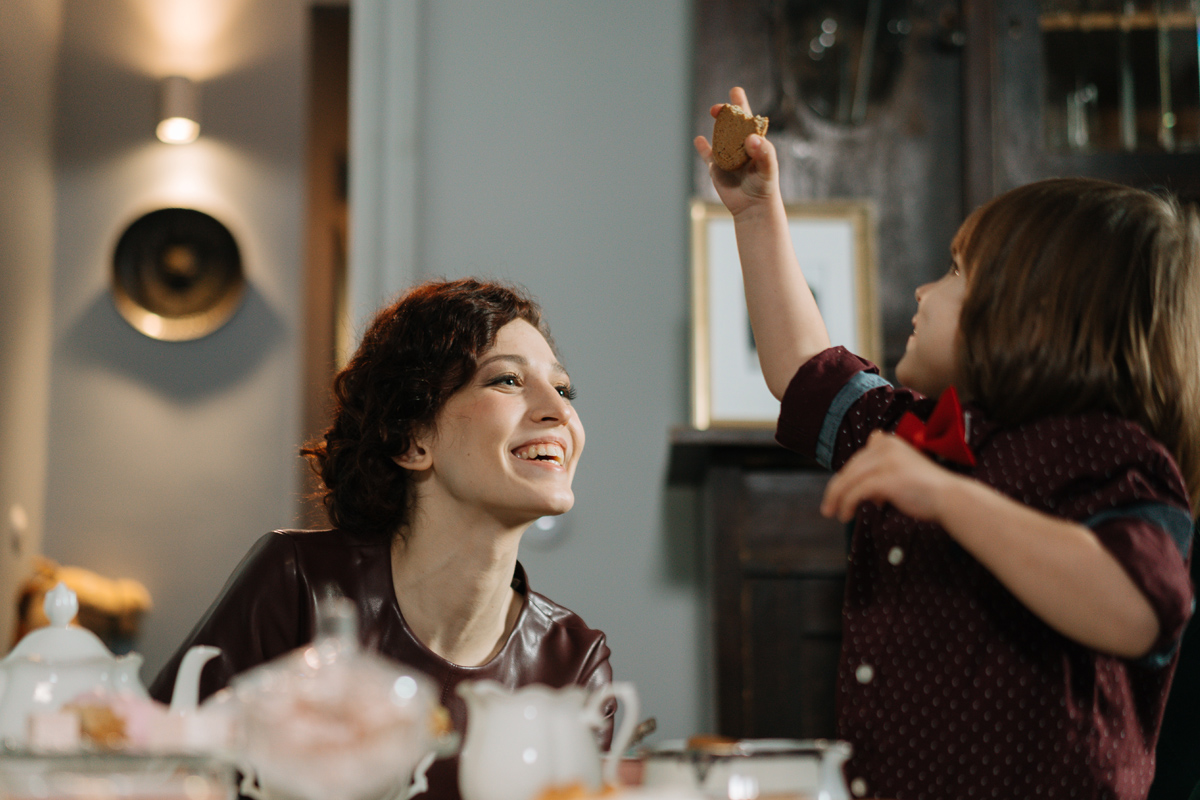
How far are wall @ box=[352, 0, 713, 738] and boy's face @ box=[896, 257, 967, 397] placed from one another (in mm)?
1291

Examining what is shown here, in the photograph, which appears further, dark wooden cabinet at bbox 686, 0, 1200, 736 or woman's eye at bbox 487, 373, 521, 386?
dark wooden cabinet at bbox 686, 0, 1200, 736

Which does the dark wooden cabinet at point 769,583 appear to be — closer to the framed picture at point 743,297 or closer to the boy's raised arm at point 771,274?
the framed picture at point 743,297

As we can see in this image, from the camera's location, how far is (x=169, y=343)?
4402 mm

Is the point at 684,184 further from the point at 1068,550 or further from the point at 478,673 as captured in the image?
A: the point at 1068,550

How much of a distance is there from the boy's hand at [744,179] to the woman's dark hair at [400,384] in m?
0.39

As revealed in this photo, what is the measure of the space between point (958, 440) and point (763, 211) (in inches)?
15.2

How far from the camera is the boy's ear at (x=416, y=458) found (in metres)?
1.46

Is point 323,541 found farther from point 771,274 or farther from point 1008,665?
point 1008,665

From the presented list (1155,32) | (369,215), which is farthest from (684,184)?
(1155,32)

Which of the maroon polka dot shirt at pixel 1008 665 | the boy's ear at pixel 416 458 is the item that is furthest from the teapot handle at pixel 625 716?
the boy's ear at pixel 416 458

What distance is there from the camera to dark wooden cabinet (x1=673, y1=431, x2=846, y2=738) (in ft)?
6.82

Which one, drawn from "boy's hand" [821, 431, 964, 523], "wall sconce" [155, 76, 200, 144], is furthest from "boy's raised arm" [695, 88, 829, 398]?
"wall sconce" [155, 76, 200, 144]

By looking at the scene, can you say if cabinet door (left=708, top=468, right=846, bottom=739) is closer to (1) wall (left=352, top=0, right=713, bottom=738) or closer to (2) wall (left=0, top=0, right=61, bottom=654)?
(1) wall (left=352, top=0, right=713, bottom=738)

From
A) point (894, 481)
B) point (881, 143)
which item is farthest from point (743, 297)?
point (894, 481)
